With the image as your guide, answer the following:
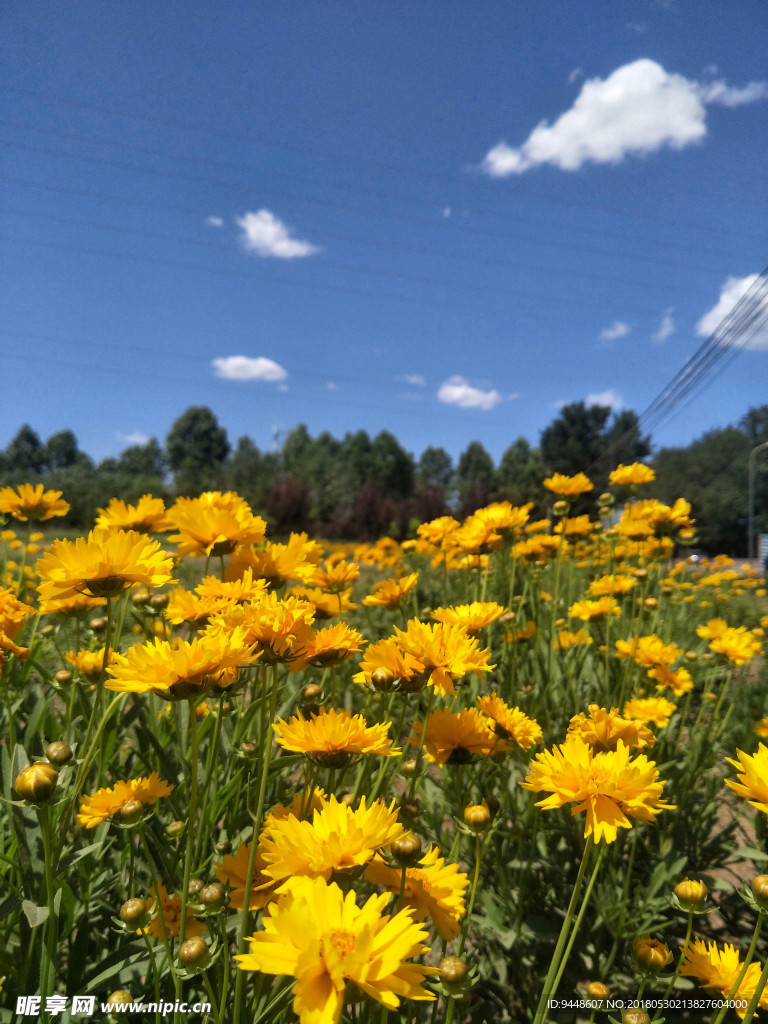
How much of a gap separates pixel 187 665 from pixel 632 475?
1962 mm

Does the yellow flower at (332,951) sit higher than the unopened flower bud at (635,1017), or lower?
higher

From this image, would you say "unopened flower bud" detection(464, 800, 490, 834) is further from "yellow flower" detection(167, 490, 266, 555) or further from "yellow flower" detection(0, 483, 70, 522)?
"yellow flower" detection(0, 483, 70, 522)

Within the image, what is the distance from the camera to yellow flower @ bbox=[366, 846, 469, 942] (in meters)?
0.59

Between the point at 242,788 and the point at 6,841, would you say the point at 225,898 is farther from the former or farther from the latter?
the point at 6,841

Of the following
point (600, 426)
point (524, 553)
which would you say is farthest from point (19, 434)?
point (524, 553)

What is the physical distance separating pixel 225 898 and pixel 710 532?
16.3 m

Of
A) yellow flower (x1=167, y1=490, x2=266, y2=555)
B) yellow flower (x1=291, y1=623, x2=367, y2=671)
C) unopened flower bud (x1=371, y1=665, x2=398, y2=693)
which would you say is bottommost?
unopened flower bud (x1=371, y1=665, x2=398, y2=693)

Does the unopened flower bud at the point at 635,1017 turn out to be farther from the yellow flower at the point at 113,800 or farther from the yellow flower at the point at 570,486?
the yellow flower at the point at 570,486

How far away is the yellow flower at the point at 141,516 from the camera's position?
1.20 metres

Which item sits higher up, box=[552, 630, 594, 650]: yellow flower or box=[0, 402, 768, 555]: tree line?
box=[0, 402, 768, 555]: tree line

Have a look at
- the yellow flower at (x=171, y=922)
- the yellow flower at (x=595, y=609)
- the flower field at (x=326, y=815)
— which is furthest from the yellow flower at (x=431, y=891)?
the yellow flower at (x=595, y=609)

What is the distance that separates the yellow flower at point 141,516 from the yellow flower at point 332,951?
0.92 meters

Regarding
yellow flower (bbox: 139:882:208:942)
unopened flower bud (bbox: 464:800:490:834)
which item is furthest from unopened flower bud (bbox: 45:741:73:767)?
unopened flower bud (bbox: 464:800:490:834)

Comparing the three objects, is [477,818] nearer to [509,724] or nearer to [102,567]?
[509,724]
